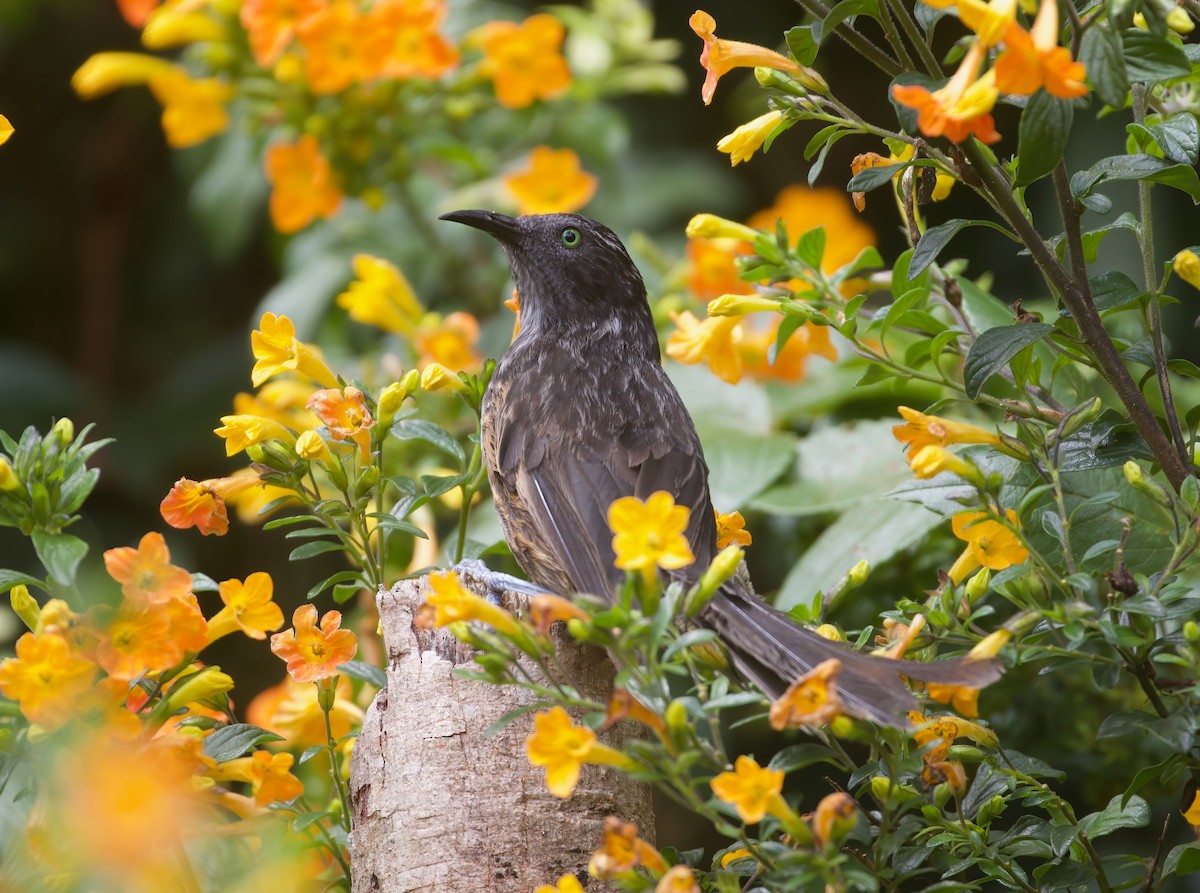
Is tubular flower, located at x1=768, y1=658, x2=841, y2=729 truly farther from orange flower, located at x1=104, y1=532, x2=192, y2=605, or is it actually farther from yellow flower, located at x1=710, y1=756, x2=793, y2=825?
orange flower, located at x1=104, y1=532, x2=192, y2=605

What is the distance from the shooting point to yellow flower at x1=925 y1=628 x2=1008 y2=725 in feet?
5.32

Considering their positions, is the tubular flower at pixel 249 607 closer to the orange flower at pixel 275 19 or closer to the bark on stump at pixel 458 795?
the bark on stump at pixel 458 795

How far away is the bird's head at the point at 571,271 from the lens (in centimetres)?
325

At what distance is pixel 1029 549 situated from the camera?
1685 millimetres

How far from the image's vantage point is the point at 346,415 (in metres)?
2.04

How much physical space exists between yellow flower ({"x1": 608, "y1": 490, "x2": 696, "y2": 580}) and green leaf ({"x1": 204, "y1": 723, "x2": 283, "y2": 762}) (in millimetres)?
704

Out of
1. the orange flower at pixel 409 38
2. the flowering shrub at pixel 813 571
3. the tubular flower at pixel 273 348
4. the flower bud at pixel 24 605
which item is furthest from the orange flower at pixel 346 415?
the orange flower at pixel 409 38

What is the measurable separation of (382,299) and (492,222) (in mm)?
407

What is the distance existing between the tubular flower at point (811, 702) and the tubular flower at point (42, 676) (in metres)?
0.86

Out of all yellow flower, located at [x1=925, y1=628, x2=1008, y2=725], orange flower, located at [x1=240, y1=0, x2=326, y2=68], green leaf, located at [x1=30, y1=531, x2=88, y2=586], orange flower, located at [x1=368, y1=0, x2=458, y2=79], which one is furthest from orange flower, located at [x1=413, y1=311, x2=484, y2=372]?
yellow flower, located at [x1=925, y1=628, x2=1008, y2=725]

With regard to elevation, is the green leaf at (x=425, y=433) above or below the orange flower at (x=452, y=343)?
above

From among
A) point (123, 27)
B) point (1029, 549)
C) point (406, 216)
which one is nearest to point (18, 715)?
point (1029, 549)

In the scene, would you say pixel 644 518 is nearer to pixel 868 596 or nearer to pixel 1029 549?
pixel 1029 549

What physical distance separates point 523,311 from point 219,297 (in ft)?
9.77
